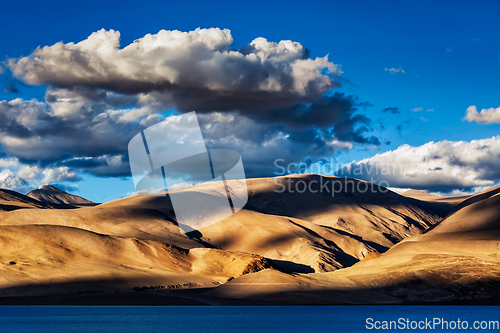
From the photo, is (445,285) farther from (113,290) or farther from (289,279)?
(113,290)

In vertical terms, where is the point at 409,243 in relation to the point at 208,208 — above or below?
below

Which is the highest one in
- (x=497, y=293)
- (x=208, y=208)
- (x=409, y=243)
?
(x=208, y=208)

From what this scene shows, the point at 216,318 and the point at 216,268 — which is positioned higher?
the point at 216,268

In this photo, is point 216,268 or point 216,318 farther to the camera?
point 216,268

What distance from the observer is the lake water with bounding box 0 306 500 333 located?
2219 inches

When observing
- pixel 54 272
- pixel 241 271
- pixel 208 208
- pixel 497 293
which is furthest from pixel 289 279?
pixel 208 208

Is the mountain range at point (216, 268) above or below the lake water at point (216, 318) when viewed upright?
above

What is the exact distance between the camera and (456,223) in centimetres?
13638

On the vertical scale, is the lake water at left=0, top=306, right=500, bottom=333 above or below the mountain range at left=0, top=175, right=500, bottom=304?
below

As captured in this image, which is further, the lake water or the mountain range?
the mountain range

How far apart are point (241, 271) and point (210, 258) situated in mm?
10440

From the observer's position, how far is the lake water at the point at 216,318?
56.4 m

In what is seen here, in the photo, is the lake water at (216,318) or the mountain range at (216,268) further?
the mountain range at (216,268)

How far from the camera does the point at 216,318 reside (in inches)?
2660
